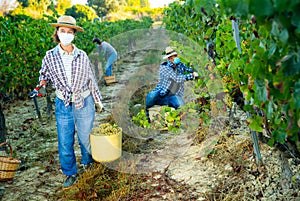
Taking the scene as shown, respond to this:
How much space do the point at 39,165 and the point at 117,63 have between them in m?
9.65

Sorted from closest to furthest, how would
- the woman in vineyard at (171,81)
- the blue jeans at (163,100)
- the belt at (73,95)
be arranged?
the belt at (73,95)
the woman in vineyard at (171,81)
the blue jeans at (163,100)

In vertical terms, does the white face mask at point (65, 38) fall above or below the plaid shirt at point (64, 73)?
above

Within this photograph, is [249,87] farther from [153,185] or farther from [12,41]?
[12,41]

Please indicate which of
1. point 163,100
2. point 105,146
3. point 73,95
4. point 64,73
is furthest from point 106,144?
point 163,100

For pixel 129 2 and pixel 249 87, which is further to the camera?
pixel 129 2

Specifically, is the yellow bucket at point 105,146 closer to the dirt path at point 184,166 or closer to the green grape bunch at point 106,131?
the green grape bunch at point 106,131

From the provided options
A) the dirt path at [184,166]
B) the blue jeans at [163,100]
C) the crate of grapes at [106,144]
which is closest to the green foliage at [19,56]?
the dirt path at [184,166]

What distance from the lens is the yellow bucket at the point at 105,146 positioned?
139 inches

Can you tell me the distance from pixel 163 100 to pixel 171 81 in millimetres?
437

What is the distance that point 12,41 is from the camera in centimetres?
696

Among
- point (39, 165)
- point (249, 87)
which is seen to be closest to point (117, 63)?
point (39, 165)

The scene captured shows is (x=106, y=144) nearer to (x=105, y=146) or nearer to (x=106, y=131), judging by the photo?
(x=105, y=146)

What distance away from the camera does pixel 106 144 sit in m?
3.54

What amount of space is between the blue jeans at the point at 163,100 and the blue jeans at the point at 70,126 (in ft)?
5.39
